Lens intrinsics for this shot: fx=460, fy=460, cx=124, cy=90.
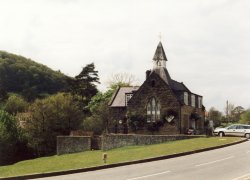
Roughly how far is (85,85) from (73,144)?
132ft

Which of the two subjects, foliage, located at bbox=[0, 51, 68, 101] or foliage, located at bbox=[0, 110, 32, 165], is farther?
foliage, located at bbox=[0, 51, 68, 101]

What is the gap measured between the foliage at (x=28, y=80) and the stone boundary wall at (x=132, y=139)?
3233 inches

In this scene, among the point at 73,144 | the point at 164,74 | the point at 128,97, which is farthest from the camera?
the point at 128,97

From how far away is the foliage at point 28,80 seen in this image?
134725 mm

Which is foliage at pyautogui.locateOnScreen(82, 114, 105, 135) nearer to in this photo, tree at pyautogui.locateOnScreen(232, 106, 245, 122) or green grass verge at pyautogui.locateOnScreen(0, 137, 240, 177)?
green grass verge at pyautogui.locateOnScreen(0, 137, 240, 177)

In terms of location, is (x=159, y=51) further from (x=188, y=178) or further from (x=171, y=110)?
(x=188, y=178)

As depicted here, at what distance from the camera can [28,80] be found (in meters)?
141

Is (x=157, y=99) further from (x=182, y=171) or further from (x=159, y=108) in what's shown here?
(x=182, y=171)

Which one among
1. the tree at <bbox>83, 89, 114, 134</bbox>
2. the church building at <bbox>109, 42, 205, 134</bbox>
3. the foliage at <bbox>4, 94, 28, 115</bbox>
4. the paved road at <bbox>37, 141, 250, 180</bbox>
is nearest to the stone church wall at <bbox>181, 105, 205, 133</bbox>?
the church building at <bbox>109, 42, 205, 134</bbox>

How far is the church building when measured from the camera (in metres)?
58.5

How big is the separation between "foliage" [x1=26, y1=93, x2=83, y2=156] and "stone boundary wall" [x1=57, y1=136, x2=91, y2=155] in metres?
8.77

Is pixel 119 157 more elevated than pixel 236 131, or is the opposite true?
pixel 236 131

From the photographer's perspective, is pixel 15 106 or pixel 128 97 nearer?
pixel 128 97

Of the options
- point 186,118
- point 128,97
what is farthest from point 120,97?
point 186,118
